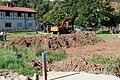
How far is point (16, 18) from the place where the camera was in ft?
263

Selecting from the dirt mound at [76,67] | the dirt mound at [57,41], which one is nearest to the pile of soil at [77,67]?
the dirt mound at [76,67]

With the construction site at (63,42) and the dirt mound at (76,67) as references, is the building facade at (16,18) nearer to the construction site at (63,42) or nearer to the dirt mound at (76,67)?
the construction site at (63,42)

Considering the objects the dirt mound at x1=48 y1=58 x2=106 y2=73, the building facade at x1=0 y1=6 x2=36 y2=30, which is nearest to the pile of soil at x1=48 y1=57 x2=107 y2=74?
the dirt mound at x1=48 y1=58 x2=106 y2=73

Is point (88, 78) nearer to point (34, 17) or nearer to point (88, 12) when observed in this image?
point (88, 12)

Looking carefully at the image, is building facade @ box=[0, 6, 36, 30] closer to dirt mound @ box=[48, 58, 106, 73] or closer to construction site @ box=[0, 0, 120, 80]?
construction site @ box=[0, 0, 120, 80]

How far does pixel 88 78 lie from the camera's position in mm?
13961

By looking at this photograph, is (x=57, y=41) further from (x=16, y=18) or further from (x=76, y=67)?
(x=16, y=18)

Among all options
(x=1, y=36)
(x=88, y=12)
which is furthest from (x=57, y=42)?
(x=88, y=12)

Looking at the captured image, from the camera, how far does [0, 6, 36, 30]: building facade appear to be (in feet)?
252

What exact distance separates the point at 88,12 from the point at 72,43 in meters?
28.4

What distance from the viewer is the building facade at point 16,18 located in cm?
7688

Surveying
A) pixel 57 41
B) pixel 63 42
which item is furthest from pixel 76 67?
pixel 63 42

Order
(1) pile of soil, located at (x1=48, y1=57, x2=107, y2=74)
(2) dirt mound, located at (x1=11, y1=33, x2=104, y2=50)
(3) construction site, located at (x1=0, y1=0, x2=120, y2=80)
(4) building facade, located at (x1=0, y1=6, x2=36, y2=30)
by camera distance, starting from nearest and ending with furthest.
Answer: (3) construction site, located at (x1=0, y1=0, x2=120, y2=80) → (1) pile of soil, located at (x1=48, y1=57, x2=107, y2=74) → (2) dirt mound, located at (x1=11, y1=33, x2=104, y2=50) → (4) building facade, located at (x1=0, y1=6, x2=36, y2=30)

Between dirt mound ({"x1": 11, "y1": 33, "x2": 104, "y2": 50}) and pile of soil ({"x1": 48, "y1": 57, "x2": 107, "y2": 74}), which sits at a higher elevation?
pile of soil ({"x1": 48, "y1": 57, "x2": 107, "y2": 74})
